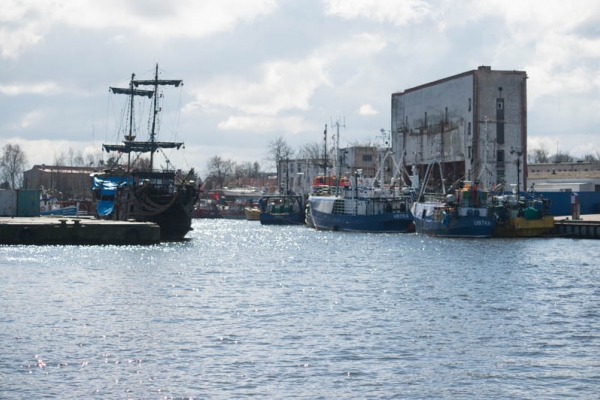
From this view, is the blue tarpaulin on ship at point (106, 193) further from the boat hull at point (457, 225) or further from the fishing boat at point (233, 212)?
the fishing boat at point (233, 212)

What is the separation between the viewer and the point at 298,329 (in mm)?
28953

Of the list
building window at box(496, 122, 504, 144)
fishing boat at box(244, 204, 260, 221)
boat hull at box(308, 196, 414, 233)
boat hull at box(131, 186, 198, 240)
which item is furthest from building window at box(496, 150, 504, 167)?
fishing boat at box(244, 204, 260, 221)

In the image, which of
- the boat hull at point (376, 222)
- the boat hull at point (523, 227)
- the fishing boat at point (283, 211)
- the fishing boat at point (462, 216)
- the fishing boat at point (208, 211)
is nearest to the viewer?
the fishing boat at point (462, 216)

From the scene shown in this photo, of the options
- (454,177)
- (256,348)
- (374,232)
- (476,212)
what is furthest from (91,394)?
(454,177)

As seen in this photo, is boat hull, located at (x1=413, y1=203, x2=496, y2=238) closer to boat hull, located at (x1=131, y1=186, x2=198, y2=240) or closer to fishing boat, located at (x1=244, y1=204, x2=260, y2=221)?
boat hull, located at (x1=131, y1=186, x2=198, y2=240)

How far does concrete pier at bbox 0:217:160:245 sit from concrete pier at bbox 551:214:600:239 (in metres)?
36.2

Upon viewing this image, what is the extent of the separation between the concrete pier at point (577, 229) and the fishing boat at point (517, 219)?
192 cm

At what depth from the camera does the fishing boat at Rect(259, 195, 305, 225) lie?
135 metres

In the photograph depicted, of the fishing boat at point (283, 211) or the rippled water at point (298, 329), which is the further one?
the fishing boat at point (283, 211)

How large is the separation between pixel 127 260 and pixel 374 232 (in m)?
45.7

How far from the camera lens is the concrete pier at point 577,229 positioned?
80.2m

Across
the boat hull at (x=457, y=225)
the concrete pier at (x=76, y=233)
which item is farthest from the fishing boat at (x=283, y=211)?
the concrete pier at (x=76, y=233)

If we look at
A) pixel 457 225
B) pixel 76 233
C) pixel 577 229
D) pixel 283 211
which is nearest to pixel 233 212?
pixel 283 211

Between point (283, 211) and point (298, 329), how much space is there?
109 m
